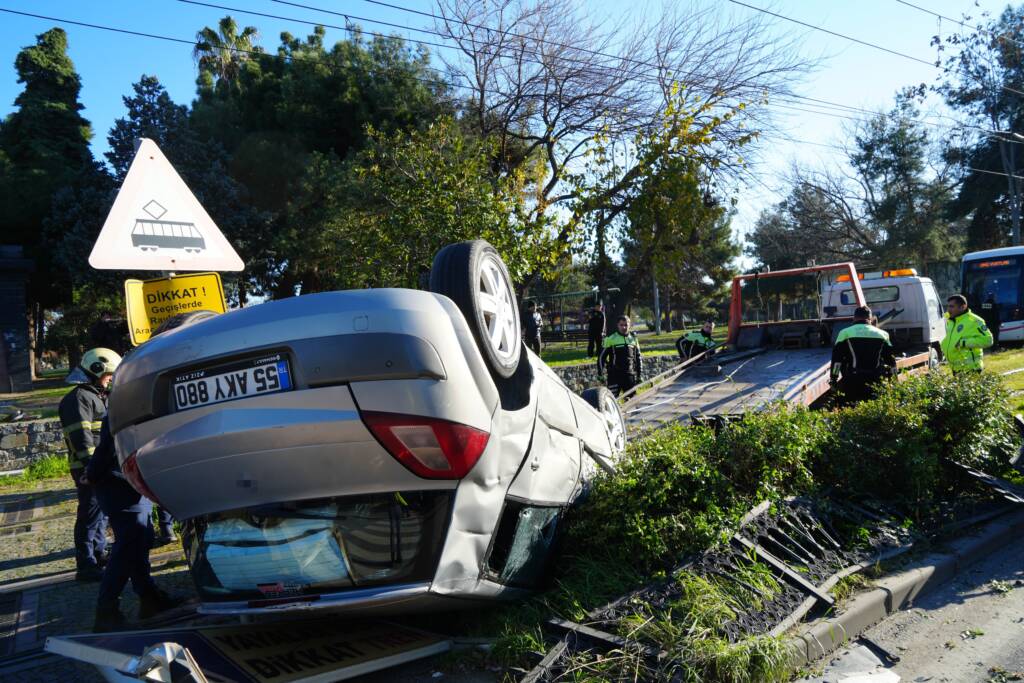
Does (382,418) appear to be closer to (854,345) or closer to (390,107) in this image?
(854,345)

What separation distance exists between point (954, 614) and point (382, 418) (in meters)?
3.32

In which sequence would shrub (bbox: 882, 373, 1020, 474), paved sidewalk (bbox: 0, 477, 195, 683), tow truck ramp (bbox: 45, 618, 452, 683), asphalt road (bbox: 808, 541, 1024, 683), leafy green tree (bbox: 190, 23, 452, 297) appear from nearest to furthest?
tow truck ramp (bbox: 45, 618, 452, 683)
asphalt road (bbox: 808, 541, 1024, 683)
paved sidewalk (bbox: 0, 477, 195, 683)
shrub (bbox: 882, 373, 1020, 474)
leafy green tree (bbox: 190, 23, 452, 297)

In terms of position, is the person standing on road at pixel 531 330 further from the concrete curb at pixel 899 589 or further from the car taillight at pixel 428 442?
the car taillight at pixel 428 442

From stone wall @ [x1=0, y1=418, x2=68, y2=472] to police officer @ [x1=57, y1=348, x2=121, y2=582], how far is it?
459cm

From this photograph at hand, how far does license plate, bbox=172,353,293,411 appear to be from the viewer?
285 centimetres

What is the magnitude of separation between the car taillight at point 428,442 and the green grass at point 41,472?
27.6 ft

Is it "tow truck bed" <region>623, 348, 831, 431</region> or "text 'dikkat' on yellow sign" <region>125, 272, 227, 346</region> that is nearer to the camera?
"text 'dikkat' on yellow sign" <region>125, 272, 227, 346</region>

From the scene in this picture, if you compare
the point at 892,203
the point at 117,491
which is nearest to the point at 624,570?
the point at 117,491

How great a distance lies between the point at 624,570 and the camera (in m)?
3.82

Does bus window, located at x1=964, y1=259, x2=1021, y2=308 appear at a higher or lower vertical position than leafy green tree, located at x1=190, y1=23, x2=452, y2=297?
lower

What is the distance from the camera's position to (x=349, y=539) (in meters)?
3.07

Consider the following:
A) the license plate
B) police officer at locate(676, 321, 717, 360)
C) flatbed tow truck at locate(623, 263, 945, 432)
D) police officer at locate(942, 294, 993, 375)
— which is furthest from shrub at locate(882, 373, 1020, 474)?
police officer at locate(676, 321, 717, 360)

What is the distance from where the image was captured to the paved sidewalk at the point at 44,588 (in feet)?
13.2

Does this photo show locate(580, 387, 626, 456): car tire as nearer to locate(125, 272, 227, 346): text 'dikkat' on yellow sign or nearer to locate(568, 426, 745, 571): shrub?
locate(568, 426, 745, 571): shrub
